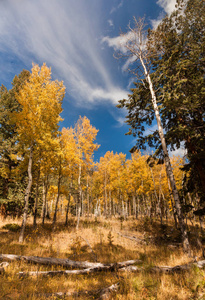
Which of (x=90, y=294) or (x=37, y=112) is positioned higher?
(x=37, y=112)

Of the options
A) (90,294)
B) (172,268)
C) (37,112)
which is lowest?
(90,294)

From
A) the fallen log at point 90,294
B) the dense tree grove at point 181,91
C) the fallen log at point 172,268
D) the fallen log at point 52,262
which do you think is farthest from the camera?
the dense tree grove at point 181,91

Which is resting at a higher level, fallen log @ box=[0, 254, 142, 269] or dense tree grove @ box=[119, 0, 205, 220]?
dense tree grove @ box=[119, 0, 205, 220]

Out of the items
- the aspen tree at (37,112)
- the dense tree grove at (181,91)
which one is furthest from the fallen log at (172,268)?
the aspen tree at (37,112)

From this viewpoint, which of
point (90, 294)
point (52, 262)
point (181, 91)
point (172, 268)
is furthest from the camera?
point (181, 91)

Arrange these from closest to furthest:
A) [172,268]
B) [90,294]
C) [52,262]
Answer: [90,294], [172,268], [52,262]

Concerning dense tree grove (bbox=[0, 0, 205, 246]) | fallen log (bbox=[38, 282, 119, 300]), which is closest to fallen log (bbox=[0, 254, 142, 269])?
fallen log (bbox=[38, 282, 119, 300])

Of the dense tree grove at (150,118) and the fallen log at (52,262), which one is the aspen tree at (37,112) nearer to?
the dense tree grove at (150,118)

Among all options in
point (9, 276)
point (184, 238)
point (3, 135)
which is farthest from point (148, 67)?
point (3, 135)

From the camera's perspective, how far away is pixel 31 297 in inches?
114

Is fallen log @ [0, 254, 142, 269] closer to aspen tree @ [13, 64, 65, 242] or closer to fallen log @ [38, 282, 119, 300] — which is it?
fallen log @ [38, 282, 119, 300]

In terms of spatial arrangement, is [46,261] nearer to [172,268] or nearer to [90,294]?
[90,294]

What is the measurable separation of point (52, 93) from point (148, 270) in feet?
34.7

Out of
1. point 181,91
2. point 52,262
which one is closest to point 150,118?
point 181,91
